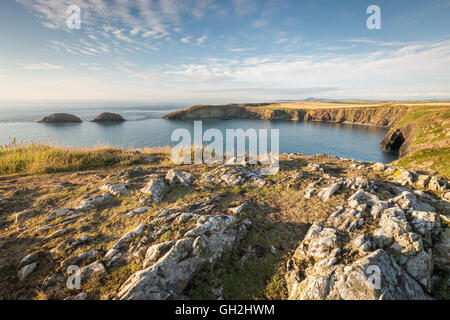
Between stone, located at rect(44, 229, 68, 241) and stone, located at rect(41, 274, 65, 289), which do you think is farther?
stone, located at rect(44, 229, 68, 241)

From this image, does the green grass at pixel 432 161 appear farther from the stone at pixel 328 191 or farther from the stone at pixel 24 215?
the stone at pixel 24 215

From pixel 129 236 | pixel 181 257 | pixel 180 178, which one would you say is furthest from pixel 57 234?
pixel 180 178

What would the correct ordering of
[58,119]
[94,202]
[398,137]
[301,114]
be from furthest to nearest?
1. [301,114]
2. [58,119]
3. [398,137]
4. [94,202]

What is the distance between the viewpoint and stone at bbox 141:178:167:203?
7199 mm

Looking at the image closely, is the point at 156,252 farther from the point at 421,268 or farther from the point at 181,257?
the point at 421,268

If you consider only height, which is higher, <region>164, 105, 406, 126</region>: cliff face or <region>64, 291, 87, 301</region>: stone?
<region>164, 105, 406, 126</region>: cliff face

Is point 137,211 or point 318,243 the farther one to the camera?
point 137,211

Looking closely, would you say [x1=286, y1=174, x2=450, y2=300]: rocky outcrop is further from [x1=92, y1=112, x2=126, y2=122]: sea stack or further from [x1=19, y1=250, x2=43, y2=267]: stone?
[x1=92, y1=112, x2=126, y2=122]: sea stack

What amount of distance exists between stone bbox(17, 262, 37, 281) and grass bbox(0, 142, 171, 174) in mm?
9755

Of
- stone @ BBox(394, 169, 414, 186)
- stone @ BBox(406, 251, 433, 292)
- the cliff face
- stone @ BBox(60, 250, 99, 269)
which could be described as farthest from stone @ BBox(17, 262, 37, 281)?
the cliff face

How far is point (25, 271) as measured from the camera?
400cm

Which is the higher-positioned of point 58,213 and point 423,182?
point 423,182

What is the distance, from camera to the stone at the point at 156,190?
7199 mm
